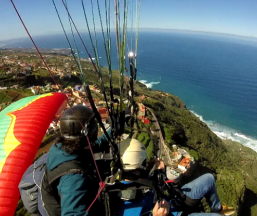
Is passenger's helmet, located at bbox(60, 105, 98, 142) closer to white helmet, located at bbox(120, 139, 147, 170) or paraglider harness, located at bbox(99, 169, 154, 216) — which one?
white helmet, located at bbox(120, 139, 147, 170)

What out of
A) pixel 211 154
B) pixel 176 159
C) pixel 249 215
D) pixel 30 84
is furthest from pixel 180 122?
pixel 30 84

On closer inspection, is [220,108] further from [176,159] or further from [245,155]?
[176,159]

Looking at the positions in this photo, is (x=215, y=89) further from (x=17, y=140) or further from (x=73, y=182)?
(x=73, y=182)

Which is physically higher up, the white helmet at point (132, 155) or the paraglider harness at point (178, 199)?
the white helmet at point (132, 155)

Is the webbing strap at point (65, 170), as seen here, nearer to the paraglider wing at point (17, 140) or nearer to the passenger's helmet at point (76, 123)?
the passenger's helmet at point (76, 123)

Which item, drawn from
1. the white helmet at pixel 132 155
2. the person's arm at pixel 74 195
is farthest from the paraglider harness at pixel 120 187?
the person's arm at pixel 74 195

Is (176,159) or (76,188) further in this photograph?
(176,159)
